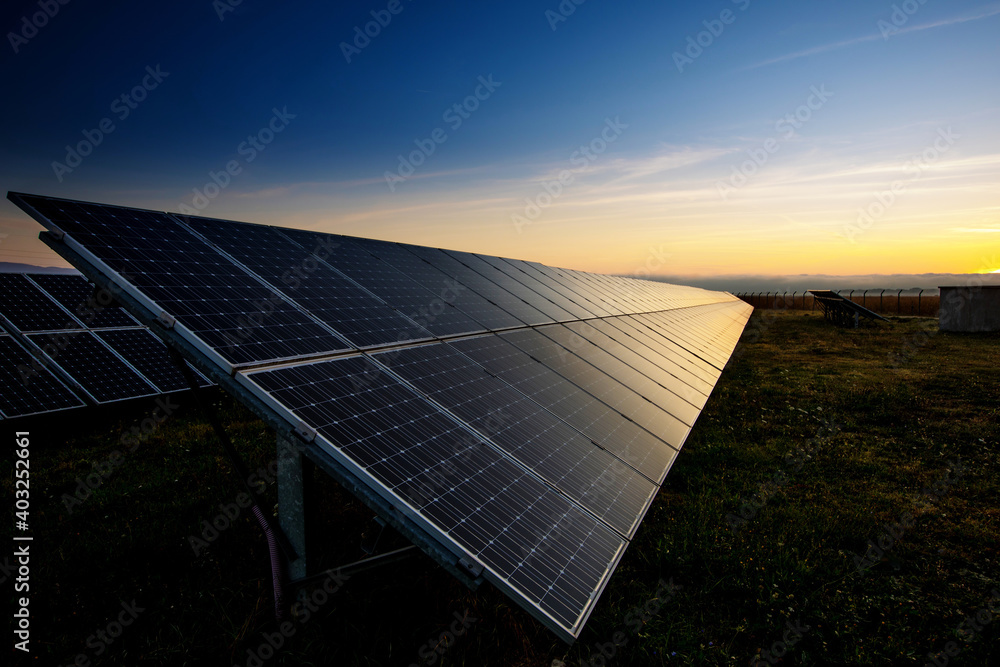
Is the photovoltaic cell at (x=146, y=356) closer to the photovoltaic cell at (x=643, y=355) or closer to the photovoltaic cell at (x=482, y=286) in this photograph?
the photovoltaic cell at (x=482, y=286)

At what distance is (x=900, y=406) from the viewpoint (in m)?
12.9

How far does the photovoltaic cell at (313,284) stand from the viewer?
5582 mm

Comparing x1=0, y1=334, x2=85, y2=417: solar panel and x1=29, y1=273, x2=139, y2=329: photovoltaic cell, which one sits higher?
x1=29, y1=273, x2=139, y2=329: photovoltaic cell

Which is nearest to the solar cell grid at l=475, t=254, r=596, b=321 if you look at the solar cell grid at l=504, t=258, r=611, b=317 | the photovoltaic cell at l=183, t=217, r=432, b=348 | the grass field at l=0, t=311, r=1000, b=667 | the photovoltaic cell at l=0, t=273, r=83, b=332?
the solar cell grid at l=504, t=258, r=611, b=317

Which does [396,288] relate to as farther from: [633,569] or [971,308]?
[971,308]

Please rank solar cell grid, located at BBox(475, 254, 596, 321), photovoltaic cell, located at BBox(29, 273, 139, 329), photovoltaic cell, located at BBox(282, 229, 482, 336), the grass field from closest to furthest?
the grass field → photovoltaic cell, located at BBox(282, 229, 482, 336) → solar cell grid, located at BBox(475, 254, 596, 321) → photovoltaic cell, located at BBox(29, 273, 139, 329)

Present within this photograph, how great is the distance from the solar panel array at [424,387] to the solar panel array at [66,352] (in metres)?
6.11

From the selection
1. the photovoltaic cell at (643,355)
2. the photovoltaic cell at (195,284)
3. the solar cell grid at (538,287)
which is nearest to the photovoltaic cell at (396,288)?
the photovoltaic cell at (195,284)

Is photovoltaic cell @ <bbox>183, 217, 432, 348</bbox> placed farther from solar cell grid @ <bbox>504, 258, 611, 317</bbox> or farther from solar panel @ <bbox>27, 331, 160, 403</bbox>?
solar cell grid @ <bbox>504, 258, 611, 317</bbox>

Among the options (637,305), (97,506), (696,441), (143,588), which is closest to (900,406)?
(696,441)

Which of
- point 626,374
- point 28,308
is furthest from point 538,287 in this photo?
point 28,308

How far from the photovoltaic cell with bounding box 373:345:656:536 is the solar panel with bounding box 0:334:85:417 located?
844 centimetres

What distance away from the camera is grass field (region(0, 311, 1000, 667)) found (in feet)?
14.5

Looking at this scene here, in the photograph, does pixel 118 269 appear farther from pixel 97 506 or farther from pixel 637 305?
pixel 637 305
